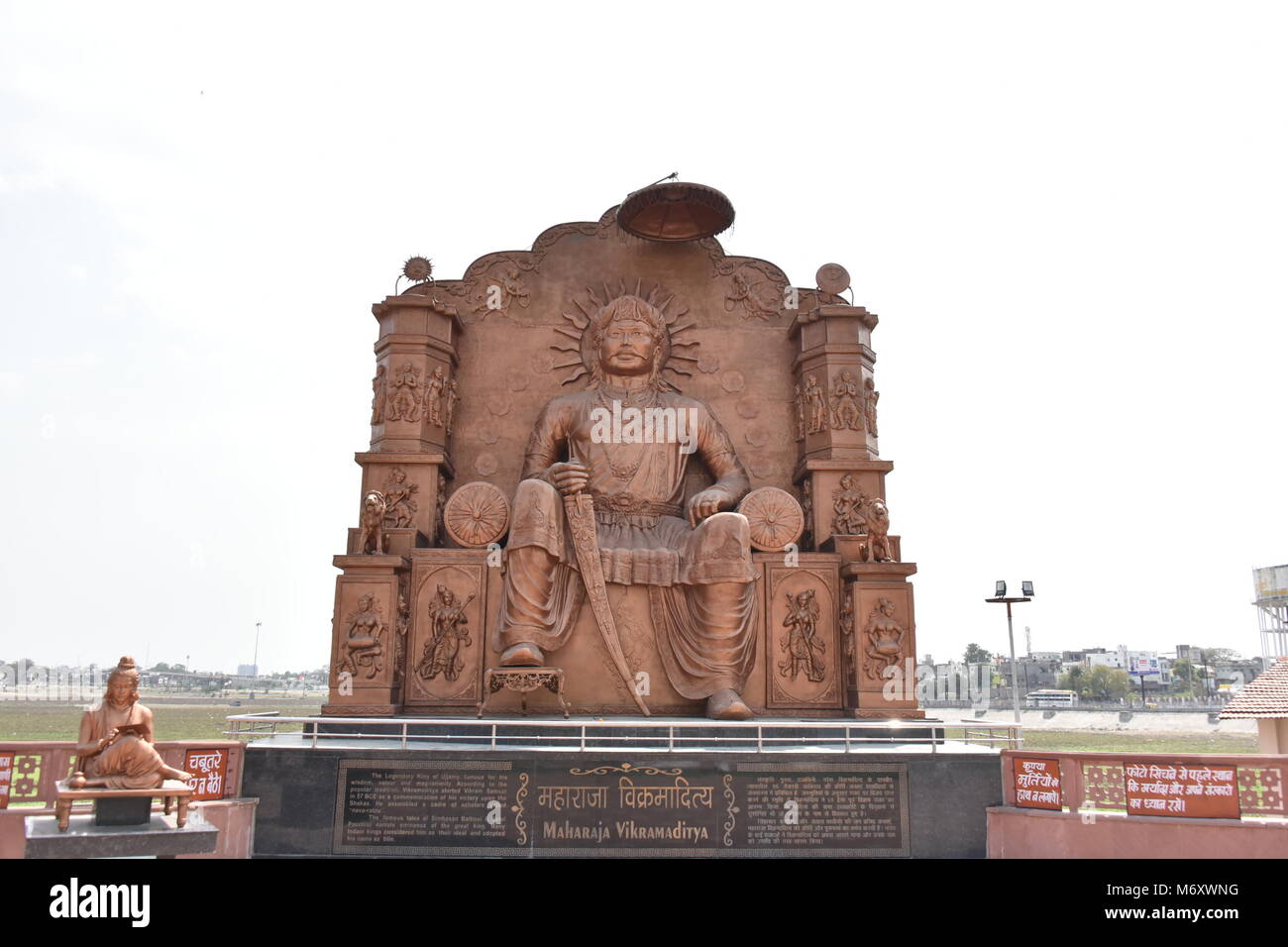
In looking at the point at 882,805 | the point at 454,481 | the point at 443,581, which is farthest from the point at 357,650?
the point at 882,805

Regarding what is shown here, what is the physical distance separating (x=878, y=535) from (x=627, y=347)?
376 centimetres

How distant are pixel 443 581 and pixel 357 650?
3.83 feet

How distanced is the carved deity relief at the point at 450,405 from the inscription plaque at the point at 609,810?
15.2ft

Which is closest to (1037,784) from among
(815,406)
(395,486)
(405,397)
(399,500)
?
(815,406)

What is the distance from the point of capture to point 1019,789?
730cm

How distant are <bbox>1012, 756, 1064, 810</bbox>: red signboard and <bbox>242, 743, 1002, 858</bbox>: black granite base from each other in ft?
0.62

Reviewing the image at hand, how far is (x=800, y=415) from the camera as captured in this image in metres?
11.0

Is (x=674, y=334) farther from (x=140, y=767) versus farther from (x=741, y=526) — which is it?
(x=140, y=767)

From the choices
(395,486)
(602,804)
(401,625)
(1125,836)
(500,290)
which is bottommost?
(1125,836)

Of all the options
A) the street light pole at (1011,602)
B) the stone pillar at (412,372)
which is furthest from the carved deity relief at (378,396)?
the street light pole at (1011,602)

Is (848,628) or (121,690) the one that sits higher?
(848,628)

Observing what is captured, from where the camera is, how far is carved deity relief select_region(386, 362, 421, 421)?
10.3m

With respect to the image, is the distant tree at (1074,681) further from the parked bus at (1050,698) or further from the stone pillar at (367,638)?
the stone pillar at (367,638)

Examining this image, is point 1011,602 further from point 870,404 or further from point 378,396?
point 378,396
